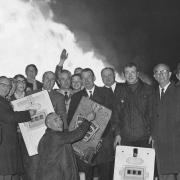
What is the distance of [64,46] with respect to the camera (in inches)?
379

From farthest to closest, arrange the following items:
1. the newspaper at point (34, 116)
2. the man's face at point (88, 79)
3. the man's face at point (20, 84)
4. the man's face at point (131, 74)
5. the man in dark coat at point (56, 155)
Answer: the man's face at point (20, 84) → the man's face at point (88, 79) → the newspaper at point (34, 116) → the man's face at point (131, 74) → the man in dark coat at point (56, 155)

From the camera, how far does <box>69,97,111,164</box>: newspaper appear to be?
5352 mm

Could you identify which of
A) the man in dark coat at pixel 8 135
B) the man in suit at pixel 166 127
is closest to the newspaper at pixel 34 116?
the man in dark coat at pixel 8 135

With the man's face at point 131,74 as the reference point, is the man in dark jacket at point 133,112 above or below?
below

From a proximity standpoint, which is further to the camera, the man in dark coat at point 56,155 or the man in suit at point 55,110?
the man in suit at point 55,110

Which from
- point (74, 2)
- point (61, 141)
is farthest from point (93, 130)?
point (74, 2)

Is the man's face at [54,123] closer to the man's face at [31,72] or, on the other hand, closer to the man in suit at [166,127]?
the man in suit at [166,127]

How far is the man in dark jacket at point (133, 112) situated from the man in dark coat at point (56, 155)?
32.2 inches

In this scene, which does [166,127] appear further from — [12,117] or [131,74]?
[12,117]

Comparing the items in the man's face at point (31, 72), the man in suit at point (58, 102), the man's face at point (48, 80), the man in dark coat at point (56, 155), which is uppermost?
the man's face at point (31, 72)

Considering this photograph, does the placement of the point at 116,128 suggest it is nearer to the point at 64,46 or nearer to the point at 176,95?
the point at 176,95

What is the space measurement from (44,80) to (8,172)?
1.37 m

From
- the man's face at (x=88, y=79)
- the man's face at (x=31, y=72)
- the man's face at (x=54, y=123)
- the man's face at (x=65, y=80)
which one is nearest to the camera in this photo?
the man's face at (x=54, y=123)

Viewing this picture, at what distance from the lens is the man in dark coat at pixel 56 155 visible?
4480mm
